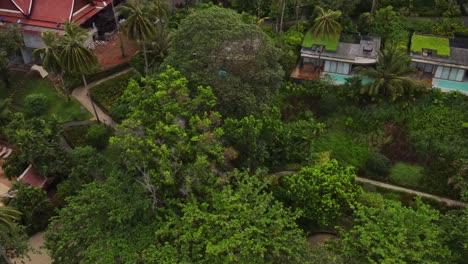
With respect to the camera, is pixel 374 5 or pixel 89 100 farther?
pixel 374 5

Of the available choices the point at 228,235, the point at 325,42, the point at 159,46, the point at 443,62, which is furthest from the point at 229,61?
the point at 443,62

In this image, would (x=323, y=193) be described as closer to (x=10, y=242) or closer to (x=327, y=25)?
(x=327, y=25)

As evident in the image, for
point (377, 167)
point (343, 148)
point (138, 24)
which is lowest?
point (377, 167)

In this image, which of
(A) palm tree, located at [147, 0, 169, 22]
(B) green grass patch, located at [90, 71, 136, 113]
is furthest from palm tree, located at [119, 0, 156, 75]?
(B) green grass patch, located at [90, 71, 136, 113]

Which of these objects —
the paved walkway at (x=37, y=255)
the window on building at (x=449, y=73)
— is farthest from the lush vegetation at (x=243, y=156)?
the window on building at (x=449, y=73)

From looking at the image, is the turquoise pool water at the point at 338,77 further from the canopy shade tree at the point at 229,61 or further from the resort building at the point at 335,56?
the canopy shade tree at the point at 229,61
